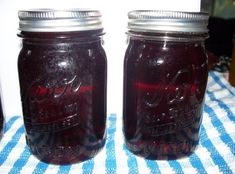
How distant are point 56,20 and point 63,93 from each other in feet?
0.35

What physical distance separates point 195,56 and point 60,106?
0.71ft

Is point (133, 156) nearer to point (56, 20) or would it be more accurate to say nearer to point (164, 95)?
point (164, 95)

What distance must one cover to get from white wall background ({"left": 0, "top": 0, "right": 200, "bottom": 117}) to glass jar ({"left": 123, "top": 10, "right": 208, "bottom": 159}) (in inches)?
4.5

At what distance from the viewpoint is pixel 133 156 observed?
1.63 ft

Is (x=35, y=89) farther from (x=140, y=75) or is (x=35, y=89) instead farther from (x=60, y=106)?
(x=140, y=75)

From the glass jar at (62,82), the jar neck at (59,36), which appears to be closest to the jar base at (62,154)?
the glass jar at (62,82)

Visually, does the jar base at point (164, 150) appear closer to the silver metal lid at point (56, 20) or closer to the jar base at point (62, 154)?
the jar base at point (62, 154)

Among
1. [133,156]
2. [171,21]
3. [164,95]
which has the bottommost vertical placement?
[133,156]

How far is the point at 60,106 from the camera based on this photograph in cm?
45

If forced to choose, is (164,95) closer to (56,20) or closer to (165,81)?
(165,81)

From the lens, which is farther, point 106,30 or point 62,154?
point 106,30

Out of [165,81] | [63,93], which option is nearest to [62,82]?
[63,93]

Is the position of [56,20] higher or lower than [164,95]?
higher

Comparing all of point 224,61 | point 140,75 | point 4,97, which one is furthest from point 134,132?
point 224,61
